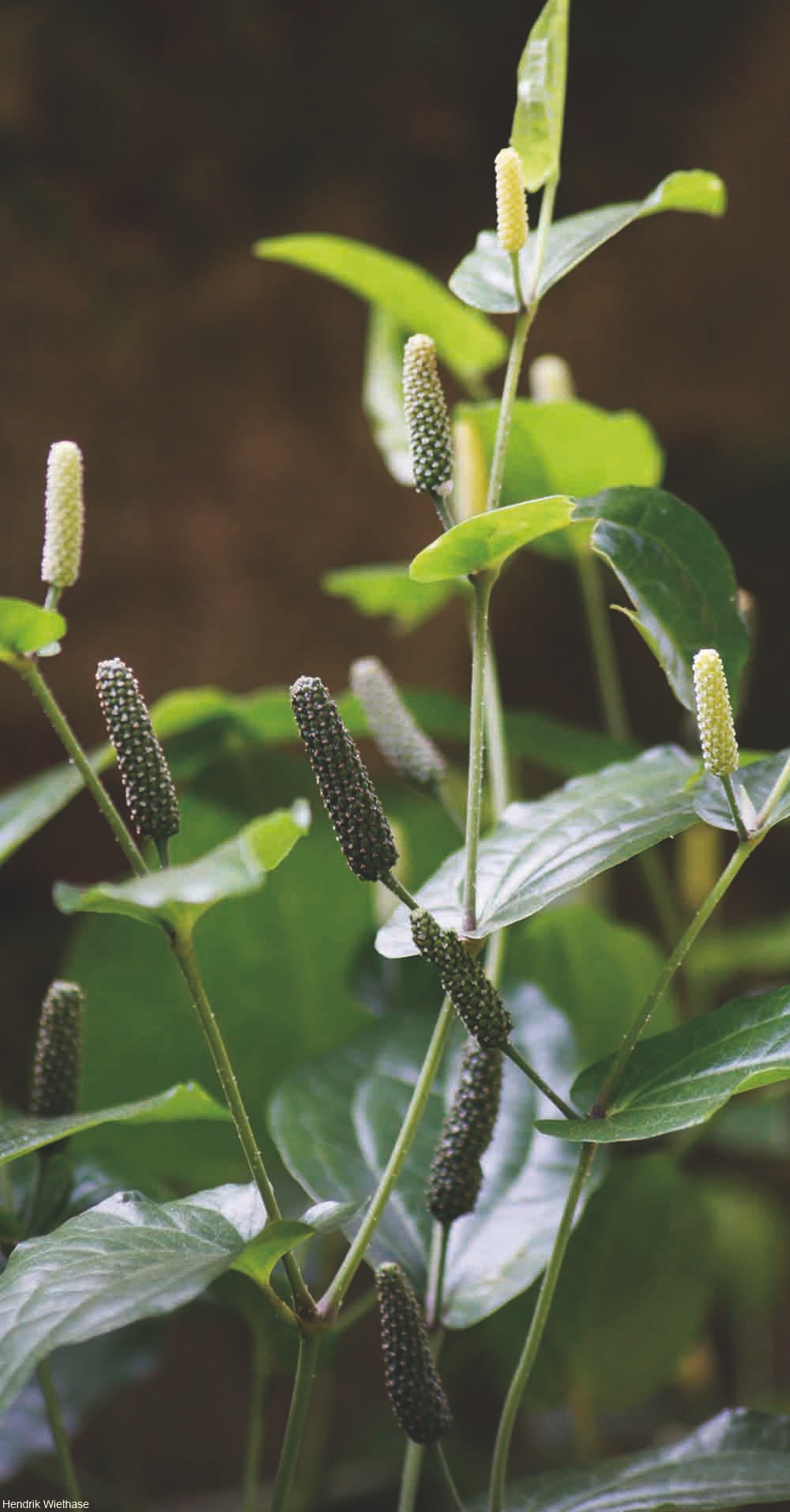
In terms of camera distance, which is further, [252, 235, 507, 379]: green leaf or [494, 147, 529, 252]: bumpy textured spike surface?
[252, 235, 507, 379]: green leaf

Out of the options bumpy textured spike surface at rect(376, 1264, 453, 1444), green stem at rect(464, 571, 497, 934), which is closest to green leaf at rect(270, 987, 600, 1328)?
bumpy textured spike surface at rect(376, 1264, 453, 1444)

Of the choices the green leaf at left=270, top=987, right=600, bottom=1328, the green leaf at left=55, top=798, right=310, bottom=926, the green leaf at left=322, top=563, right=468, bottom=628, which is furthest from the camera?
the green leaf at left=322, top=563, right=468, bottom=628

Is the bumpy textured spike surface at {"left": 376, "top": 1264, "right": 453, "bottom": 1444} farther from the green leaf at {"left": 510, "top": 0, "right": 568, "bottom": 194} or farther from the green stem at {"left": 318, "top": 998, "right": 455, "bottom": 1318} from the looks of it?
the green leaf at {"left": 510, "top": 0, "right": 568, "bottom": 194}

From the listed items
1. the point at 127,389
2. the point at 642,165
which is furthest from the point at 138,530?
the point at 642,165

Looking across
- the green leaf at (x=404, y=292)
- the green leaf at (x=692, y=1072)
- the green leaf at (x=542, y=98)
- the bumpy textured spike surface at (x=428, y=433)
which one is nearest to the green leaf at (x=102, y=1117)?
the green leaf at (x=692, y=1072)

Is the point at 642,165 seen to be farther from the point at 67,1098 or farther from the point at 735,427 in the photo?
the point at 67,1098

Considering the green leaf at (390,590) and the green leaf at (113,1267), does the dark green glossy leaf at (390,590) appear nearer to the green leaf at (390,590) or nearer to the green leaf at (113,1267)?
the green leaf at (390,590)

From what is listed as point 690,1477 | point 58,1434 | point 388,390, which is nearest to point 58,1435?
point 58,1434
